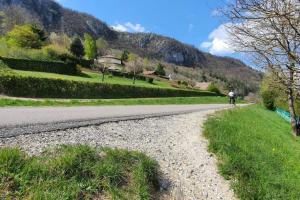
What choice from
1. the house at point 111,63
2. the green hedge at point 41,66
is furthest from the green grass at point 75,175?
the house at point 111,63

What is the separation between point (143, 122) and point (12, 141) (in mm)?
7033

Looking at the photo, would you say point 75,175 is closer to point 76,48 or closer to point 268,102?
point 268,102

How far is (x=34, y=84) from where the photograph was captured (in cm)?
2794

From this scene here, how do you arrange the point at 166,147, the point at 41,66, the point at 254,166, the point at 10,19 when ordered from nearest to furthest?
the point at 254,166 < the point at 166,147 < the point at 41,66 < the point at 10,19

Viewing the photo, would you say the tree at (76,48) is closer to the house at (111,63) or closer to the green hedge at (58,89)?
the house at (111,63)

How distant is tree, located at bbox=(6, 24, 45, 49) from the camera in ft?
226

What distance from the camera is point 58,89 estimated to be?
30.1 meters

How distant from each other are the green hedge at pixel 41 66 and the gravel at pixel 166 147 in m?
39.6

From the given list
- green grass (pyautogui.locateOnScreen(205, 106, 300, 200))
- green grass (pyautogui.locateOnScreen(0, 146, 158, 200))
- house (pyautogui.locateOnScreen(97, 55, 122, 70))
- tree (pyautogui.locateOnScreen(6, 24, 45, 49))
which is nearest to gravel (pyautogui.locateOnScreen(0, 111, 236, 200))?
green grass (pyautogui.locateOnScreen(205, 106, 300, 200))

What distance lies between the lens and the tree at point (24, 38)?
6881cm

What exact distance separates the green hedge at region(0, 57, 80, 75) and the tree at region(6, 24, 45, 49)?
1511 cm

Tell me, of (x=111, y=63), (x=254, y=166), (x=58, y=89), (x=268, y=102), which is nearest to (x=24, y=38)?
(x=111, y=63)

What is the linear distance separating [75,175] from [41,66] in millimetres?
48815

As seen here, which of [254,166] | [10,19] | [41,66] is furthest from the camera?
[10,19]
